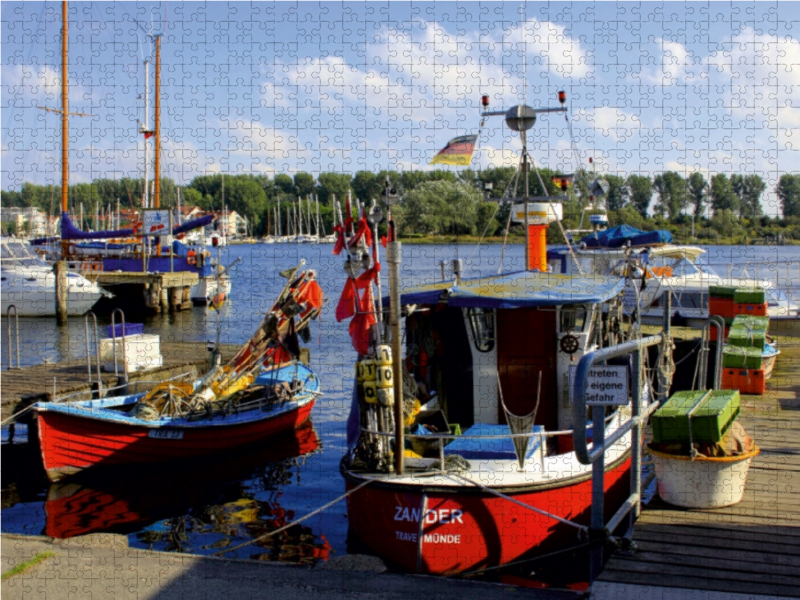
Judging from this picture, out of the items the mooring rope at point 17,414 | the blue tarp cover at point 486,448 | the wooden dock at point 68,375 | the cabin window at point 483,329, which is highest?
the cabin window at point 483,329

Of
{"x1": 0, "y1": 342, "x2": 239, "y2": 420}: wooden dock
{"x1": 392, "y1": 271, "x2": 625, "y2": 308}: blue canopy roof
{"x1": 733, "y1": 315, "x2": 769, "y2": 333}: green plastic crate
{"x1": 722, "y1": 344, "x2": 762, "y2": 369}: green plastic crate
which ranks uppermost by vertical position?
{"x1": 392, "y1": 271, "x2": 625, "y2": 308}: blue canopy roof

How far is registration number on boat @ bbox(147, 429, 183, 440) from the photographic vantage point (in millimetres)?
12938

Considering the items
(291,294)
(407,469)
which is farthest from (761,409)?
(291,294)

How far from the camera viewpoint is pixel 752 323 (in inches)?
603

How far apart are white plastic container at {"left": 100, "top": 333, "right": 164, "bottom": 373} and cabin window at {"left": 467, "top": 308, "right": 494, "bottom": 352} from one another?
324 inches

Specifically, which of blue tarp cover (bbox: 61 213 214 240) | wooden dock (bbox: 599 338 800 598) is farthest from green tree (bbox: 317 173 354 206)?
blue tarp cover (bbox: 61 213 214 240)

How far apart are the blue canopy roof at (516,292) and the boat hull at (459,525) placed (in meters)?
2.16

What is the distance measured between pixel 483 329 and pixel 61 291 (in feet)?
94.7

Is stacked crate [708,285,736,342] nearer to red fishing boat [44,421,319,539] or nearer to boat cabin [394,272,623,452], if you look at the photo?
boat cabin [394,272,623,452]

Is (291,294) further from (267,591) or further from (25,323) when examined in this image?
(25,323)

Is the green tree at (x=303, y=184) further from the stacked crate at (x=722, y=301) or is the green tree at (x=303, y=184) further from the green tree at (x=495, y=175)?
the stacked crate at (x=722, y=301)

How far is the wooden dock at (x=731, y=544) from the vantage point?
566 cm

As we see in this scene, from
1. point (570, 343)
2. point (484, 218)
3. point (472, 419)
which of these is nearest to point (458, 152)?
point (570, 343)

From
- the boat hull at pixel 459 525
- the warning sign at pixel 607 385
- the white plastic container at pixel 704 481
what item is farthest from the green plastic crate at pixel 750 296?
the warning sign at pixel 607 385
